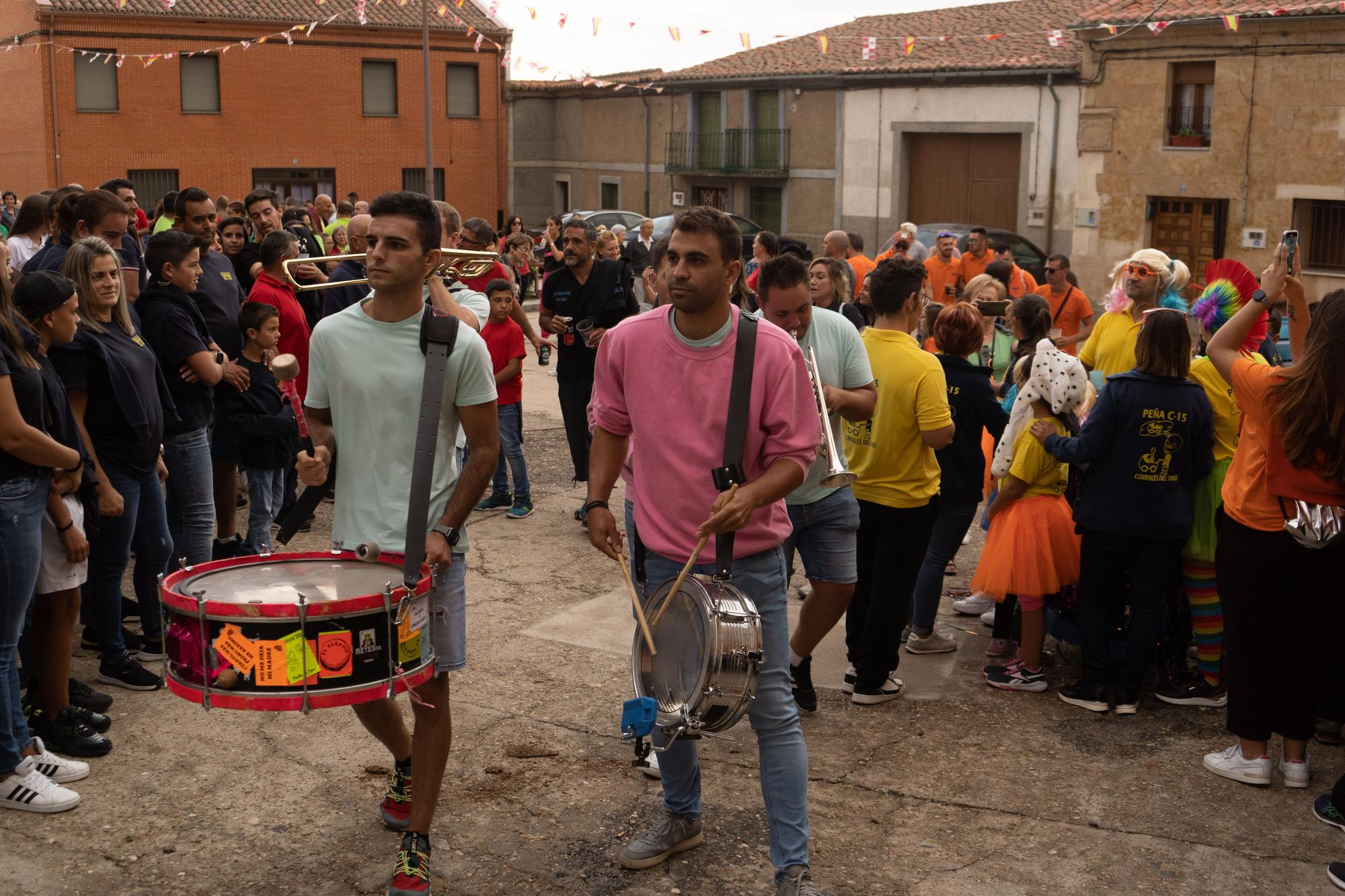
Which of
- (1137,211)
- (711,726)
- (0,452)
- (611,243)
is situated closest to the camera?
(711,726)

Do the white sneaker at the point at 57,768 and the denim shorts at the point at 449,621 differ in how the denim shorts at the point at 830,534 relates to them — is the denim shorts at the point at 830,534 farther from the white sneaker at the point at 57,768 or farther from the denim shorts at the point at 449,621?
the white sneaker at the point at 57,768

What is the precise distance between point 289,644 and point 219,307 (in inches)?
170

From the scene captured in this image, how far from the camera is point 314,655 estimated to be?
3.47 metres

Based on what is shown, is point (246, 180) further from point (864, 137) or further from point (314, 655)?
A: point (314, 655)

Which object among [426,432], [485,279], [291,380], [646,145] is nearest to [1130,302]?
[485,279]

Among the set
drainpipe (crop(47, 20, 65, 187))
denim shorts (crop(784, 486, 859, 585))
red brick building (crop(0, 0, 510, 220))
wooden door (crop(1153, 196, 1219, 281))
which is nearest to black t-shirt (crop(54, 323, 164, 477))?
denim shorts (crop(784, 486, 859, 585))

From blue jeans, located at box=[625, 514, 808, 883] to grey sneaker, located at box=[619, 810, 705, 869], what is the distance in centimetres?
39

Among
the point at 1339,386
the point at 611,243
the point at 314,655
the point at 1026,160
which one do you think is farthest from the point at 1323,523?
the point at 1026,160

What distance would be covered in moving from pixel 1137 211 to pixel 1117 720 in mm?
23716

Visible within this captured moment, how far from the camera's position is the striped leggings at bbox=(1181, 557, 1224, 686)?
18.8 feet

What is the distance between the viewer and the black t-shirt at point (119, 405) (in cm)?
536

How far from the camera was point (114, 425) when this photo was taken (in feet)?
17.9

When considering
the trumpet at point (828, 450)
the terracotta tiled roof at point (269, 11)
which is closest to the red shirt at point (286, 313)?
the trumpet at point (828, 450)

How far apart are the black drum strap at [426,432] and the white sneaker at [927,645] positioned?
3294 mm
